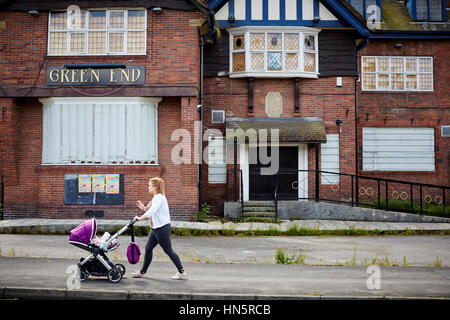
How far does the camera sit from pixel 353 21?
53.5 ft

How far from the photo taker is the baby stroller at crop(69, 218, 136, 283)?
7071mm

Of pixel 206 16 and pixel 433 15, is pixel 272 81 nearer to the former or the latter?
pixel 206 16

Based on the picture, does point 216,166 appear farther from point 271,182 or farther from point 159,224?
point 159,224

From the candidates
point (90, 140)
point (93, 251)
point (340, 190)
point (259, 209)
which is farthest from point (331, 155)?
point (93, 251)

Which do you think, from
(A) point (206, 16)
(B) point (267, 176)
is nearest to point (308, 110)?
(B) point (267, 176)

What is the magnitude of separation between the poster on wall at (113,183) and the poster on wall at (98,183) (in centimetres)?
16

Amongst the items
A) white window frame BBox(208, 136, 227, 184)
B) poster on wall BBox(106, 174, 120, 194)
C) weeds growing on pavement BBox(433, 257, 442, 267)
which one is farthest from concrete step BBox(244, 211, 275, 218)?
weeds growing on pavement BBox(433, 257, 442, 267)

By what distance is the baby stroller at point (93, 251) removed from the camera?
707 centimetres

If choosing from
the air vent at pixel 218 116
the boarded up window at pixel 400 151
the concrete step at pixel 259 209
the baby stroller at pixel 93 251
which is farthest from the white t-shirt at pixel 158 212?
the boarded up window at pixel 400 151

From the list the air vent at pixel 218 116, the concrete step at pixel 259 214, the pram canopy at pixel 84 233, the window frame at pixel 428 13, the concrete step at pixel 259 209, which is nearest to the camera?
the pram canopy at pixel 84 233

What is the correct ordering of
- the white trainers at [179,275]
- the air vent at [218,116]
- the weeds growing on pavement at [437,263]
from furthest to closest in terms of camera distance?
the air vent at [218,116]
the weeds growing on pavement at [437,263]
the white trainers at [179,275]

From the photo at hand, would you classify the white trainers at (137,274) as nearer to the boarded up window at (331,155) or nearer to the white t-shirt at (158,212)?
the white t-shirt at (158,212)

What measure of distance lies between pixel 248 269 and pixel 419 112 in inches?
516

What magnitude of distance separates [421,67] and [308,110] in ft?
18.5
